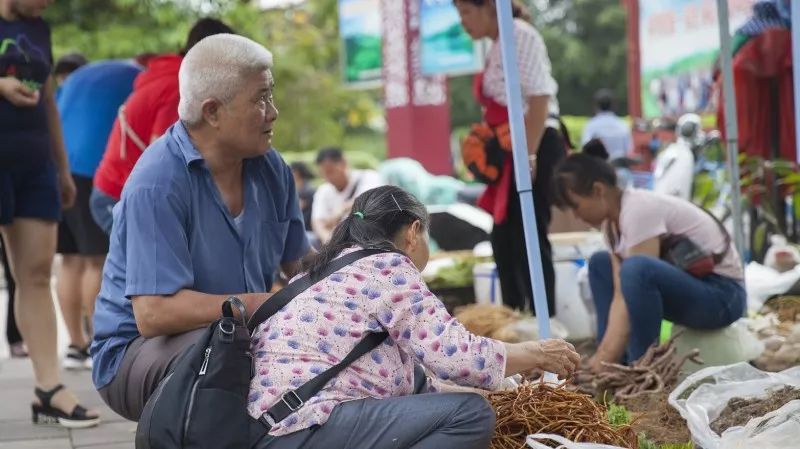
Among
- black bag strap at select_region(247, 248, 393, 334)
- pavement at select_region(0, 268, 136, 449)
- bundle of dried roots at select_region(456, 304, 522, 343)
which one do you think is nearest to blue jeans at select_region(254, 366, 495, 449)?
black bag strap at select_region(247, 248, 393, 334)

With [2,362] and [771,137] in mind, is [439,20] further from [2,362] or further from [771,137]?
[2,362]

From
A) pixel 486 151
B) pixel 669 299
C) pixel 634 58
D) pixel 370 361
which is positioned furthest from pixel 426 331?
pixel 634 58

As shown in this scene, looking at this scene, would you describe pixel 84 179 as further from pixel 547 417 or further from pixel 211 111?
pixel 547 417

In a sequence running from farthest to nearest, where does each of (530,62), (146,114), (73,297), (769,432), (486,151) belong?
(73,297)
(486,151)
(530,62)
(146,114)
(769,432)

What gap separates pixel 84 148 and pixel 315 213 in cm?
343

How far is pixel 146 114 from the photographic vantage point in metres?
5.41

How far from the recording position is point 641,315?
5051mm

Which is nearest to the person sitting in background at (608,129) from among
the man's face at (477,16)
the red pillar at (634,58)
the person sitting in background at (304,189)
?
the red pillar at (634,58)

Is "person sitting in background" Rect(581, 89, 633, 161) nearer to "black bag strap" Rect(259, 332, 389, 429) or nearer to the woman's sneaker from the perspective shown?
the woman's sneaker

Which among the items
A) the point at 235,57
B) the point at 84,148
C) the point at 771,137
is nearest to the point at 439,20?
the point at 771,137

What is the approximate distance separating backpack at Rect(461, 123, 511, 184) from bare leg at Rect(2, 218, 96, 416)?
1.99m

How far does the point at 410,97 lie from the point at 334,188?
14.8 ft

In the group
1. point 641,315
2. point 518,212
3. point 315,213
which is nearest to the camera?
point 641,315

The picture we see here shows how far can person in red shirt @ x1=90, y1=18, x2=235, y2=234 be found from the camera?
5348 millimetres
